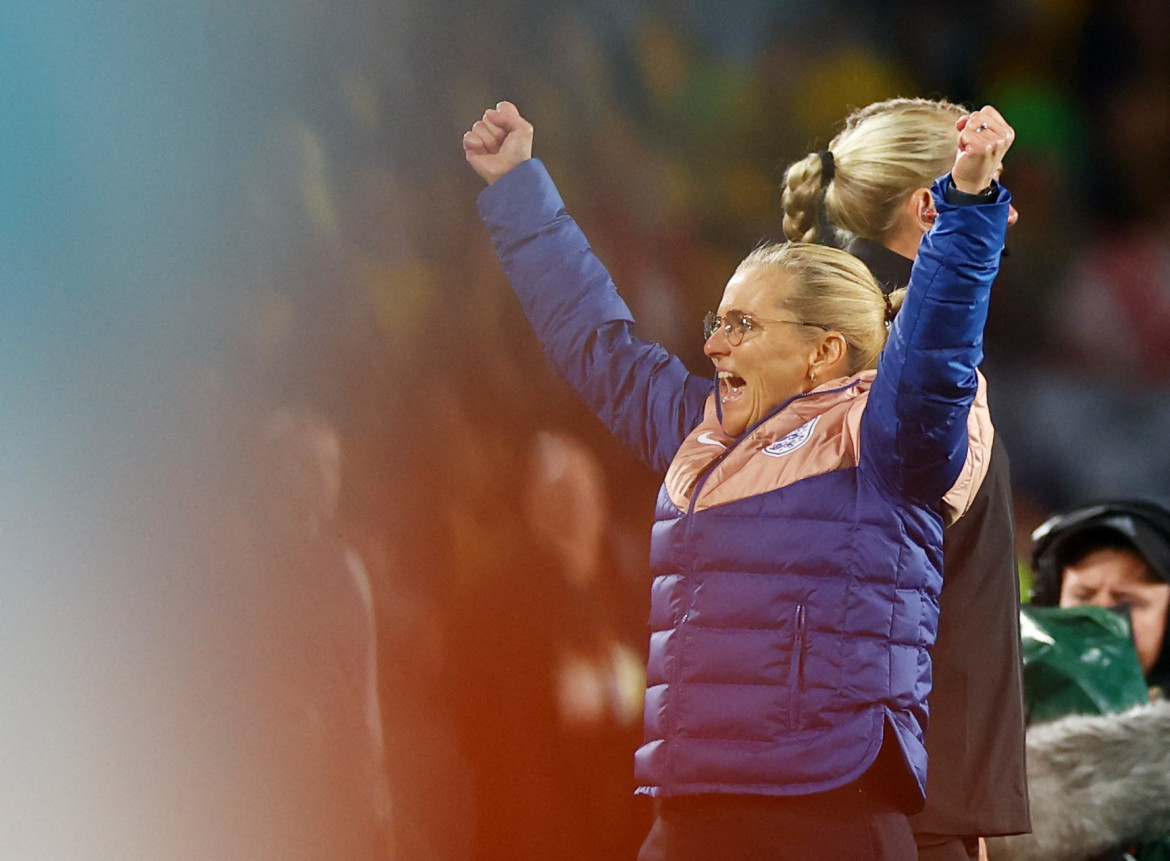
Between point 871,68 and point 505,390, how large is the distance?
0.67 m

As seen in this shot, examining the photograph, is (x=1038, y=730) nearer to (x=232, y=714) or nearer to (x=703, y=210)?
(x=703, y=210)

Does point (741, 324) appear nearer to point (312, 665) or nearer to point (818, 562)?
point (818, 562)

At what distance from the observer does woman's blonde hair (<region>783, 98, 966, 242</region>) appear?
1421mm

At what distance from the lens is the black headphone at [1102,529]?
200cm

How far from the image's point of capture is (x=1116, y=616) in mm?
1786

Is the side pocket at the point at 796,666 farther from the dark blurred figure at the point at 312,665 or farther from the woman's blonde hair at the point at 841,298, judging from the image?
the dark blurred figure at the point at 312,665

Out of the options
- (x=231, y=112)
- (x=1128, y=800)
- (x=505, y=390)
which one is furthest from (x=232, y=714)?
(x=1128, y=800)

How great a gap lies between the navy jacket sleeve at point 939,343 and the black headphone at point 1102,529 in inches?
38.2

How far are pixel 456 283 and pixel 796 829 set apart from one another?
93 cm

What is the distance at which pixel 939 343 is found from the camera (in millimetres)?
1099

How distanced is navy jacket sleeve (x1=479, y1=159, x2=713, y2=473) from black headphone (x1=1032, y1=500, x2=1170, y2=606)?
2.66 ft

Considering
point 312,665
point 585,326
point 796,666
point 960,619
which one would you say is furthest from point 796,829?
point 312,665

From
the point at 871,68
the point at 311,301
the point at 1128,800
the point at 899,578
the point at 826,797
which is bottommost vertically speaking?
the point at 1128,800

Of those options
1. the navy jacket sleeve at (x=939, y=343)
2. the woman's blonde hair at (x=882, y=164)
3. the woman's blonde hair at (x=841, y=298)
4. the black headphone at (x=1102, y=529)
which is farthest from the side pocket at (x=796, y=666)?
the black headphone at (x=1102, y=529)
